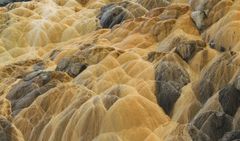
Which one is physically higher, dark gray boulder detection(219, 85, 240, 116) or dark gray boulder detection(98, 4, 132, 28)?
dark gray boulder detection(219, 85, 240, 116)

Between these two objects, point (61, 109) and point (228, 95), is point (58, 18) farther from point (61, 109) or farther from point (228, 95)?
point (228, 95)

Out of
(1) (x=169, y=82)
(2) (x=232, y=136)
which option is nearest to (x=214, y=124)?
(2) (x=232, y=136)

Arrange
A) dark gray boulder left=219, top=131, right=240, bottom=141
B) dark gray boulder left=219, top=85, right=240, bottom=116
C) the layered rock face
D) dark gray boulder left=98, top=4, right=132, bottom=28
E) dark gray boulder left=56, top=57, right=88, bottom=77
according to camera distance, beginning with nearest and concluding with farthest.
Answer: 1. dark gray boulder left=219, top=131, right=240, bottom=141
2. dark gray boulder left=219, top=85, right=240, bottom=116
3. the layered rock face
4. dark gray boulder left=56, top=57, right=88, bottom=77
5. dark gray boulder left=98, top=4, right=132, bottom=28

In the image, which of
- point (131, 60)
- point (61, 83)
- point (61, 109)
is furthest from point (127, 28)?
point (61, 109)

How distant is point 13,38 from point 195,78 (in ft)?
61.9

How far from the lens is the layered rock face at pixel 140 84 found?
2058cm

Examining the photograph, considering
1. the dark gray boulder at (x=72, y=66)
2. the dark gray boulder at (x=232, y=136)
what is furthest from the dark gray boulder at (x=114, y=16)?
the dark gray boulder at (x=232, y=136)

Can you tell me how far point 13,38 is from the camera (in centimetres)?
3916

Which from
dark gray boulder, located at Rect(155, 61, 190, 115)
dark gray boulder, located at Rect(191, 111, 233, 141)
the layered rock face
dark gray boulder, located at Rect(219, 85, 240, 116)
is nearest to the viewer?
dark gray boulder, located at Rect(191, 111, 233, 141)

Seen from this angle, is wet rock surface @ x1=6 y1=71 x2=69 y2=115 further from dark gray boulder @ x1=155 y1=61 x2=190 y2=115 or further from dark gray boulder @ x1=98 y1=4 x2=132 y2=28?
A: dark gray boulder @ x1=98 y1=4 x2=132 y2=28

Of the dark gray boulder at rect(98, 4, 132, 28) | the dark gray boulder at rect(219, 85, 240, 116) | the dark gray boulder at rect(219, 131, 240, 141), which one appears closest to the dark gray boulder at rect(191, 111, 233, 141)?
the dark gray boulder at rect(219, 85, 240, 116)

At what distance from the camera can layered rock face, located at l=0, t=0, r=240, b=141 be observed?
20.6m

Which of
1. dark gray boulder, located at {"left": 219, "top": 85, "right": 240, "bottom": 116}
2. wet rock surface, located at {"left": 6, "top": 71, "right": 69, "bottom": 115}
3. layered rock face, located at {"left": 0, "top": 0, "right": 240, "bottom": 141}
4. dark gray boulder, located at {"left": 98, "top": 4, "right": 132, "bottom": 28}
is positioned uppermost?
dark gray boulder, located at {"left": 219, "top": 85, "right": 240, "bottom": 116}

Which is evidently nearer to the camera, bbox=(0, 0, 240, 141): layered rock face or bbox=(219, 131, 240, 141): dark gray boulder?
bbox=(219, 131, 240, 141): dark gray boulder
